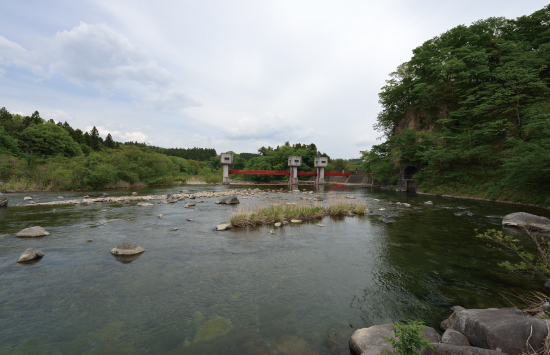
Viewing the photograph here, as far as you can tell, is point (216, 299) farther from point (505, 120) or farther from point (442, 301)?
point (505, 120)

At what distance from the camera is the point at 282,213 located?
15.7 meters

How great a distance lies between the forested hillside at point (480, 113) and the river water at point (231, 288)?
1960 cm

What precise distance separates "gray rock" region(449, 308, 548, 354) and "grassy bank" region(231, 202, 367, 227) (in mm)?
10900

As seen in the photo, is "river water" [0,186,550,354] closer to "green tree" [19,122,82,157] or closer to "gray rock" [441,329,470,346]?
"gray rock" [441,329,470,346]

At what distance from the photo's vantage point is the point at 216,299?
604 centimetres

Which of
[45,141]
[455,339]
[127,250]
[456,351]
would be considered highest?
[45,141]

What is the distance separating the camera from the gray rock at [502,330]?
3.40 metres

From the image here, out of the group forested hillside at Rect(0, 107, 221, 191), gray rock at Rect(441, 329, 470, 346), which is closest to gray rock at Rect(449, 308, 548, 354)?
gray rock at Rect(441, 329, 470, 346)

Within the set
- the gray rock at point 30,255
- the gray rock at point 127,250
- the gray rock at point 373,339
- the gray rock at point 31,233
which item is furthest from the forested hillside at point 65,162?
the gray rock at point 373,339

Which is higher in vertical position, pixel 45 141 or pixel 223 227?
pixel 45 141

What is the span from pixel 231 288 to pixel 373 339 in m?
3.89

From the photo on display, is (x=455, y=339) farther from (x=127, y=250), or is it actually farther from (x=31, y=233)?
(x=31, y=233)

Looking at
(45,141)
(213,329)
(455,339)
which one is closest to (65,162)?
(45,141)

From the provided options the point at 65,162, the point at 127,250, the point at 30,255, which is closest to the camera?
the point at 30,255
